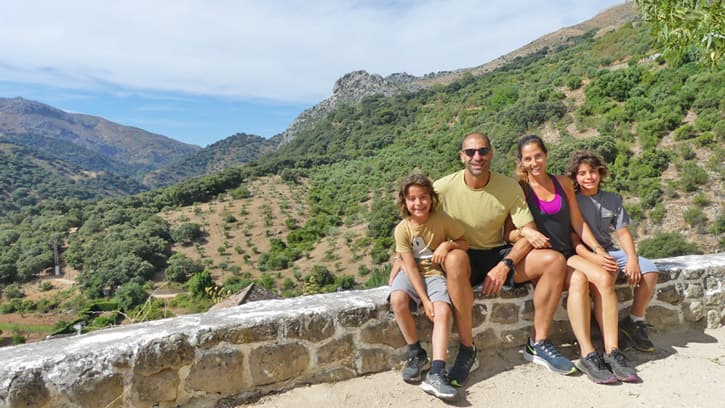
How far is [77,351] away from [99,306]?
28.8 metres

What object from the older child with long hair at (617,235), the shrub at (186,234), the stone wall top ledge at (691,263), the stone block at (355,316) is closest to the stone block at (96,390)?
the stone block at (355,316)

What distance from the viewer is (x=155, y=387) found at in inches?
71.5

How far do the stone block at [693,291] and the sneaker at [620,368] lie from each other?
0.98 m

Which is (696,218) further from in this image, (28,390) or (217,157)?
(217,157)

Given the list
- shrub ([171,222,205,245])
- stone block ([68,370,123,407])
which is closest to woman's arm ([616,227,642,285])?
stone block ([68,370,123,407])

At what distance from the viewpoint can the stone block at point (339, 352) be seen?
2.12 meters

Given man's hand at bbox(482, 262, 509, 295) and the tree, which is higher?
the tree

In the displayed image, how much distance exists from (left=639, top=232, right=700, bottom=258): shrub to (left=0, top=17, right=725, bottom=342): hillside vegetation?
0.06m

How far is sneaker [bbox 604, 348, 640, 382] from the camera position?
210 cm

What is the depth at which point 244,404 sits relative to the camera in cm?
196

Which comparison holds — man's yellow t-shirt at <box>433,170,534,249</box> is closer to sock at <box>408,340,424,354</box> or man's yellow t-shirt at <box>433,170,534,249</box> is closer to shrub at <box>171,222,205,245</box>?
sock at <box>408,340,424,354</box>

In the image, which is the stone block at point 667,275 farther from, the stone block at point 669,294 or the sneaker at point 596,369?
the sneaker at point 596,369

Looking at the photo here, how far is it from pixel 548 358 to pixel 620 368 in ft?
1.09

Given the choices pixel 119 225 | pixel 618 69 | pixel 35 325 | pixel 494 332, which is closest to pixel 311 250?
pixel 35 325
